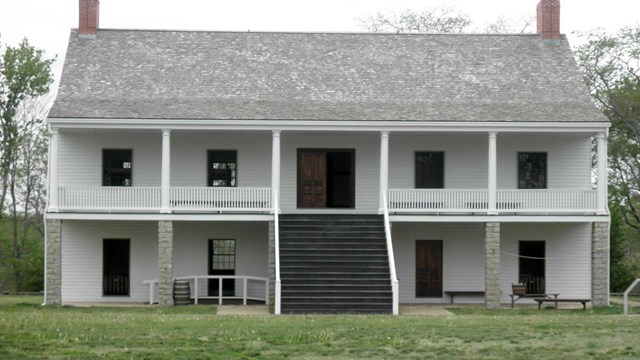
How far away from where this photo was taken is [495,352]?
64.8 ft

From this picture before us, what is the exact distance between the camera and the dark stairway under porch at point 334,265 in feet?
101

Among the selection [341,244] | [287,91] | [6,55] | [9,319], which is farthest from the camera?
[6,55]

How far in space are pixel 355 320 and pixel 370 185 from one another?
12.7 m

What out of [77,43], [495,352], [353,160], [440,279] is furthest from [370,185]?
[495,352]

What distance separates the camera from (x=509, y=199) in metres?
35.1

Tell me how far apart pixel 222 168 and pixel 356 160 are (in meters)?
4.25

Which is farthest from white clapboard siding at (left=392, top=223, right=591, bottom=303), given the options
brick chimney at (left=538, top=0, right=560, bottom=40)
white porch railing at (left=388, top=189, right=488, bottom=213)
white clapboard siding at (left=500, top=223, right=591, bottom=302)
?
brick chimney at (left=538, top=0, right=560, bottom=40)

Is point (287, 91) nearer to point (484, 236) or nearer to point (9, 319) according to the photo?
point (484, 236)

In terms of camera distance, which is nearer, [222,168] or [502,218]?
[502,218]

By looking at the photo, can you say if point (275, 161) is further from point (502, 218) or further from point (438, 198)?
point (502, 218)

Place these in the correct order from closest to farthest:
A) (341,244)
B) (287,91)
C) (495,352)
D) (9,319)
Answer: (495,352)
(9,319)
(341,244)
(287,91)

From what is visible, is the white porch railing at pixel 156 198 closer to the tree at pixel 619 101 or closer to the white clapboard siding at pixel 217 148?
the white clapboard siding at pixel 217 148

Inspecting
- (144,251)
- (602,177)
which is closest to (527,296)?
(602,177)

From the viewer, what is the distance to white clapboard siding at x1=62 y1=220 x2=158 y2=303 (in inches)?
1444
